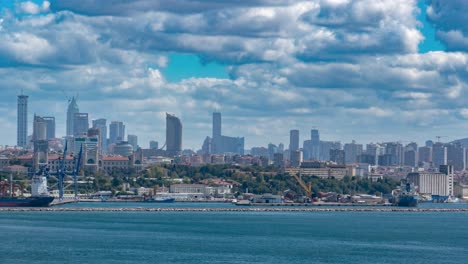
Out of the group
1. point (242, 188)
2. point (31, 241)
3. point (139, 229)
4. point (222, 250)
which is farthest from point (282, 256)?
point (242, 188)

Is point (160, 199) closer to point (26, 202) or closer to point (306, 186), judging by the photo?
point (306, 186)

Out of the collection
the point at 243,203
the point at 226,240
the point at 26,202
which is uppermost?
the point at 26,202

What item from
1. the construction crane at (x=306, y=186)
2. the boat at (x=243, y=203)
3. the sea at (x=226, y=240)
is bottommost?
the sea at (x=226, y=240)

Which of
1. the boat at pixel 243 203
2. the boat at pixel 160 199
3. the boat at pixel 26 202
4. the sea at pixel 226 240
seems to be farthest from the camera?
the boat at pixel 160 199

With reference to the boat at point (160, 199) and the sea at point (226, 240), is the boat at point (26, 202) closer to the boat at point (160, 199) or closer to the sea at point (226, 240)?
the sea at point (226, 240)

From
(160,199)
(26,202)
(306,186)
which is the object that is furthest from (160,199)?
(26,202)

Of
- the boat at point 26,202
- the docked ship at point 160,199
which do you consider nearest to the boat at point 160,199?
the docked ship at point 160,199

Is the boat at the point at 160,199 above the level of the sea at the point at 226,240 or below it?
above

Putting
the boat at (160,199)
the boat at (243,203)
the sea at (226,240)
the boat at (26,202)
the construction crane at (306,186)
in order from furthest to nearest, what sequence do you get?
the construction crane at (306,186), the boat at (160,199), the boat at (243,203), the boat at (26,202), the sea at (226,240)

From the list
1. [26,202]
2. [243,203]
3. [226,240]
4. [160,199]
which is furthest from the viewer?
[160,199]
